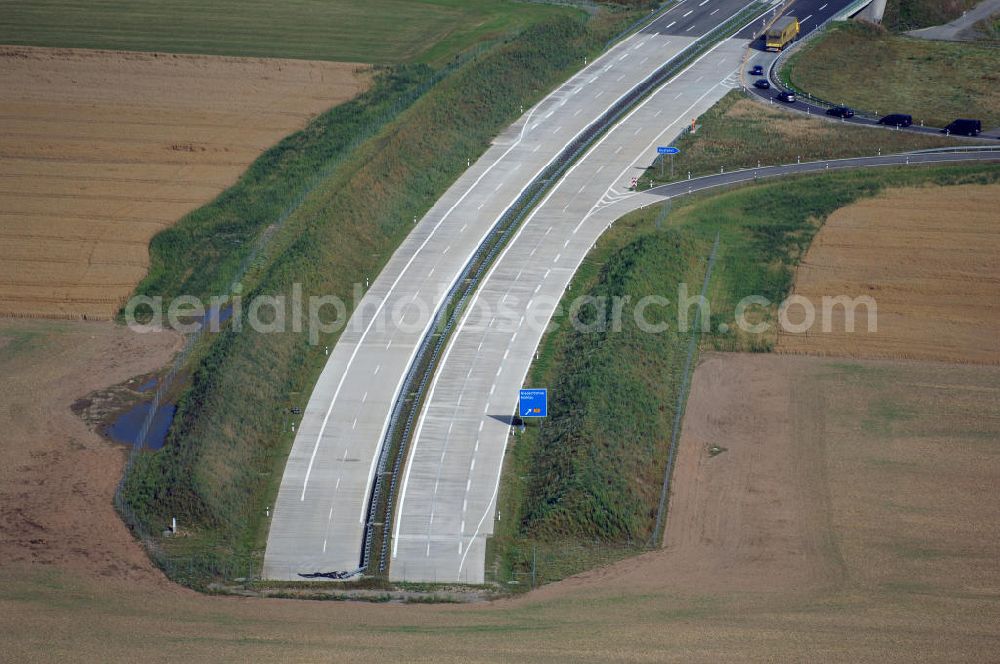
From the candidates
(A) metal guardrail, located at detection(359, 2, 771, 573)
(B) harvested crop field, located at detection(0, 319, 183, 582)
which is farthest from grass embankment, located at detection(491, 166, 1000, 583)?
(B) harvested crop field, located at detection(0, 319, 183, 582)

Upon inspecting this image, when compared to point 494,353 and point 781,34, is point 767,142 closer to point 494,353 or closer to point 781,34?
point 781,34

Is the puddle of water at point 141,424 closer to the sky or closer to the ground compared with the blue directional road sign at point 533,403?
closer to the ground

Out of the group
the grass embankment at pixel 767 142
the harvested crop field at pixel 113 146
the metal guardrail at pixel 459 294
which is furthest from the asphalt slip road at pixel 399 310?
the harvested crop field at pixel 113 146

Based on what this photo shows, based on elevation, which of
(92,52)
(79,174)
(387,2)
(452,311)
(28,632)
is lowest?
(28,632)

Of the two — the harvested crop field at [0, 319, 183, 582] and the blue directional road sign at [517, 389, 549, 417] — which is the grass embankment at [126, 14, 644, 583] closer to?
the harvested crop field at [0, 319, 183, 582]

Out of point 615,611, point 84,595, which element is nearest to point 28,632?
point 84,595

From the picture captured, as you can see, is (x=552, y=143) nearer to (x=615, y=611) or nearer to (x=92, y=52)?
(x=92, y=52)

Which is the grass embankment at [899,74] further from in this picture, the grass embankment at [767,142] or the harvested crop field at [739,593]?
the harvested crop field at [739,593]

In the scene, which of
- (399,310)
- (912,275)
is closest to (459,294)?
(399,310)
